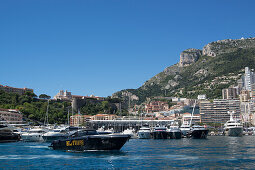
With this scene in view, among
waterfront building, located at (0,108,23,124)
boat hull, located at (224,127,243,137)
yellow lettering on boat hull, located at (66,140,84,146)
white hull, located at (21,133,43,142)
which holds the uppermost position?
waterfront building, located at (0,108,23,124)

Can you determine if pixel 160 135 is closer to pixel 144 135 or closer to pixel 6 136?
pixel 144 135

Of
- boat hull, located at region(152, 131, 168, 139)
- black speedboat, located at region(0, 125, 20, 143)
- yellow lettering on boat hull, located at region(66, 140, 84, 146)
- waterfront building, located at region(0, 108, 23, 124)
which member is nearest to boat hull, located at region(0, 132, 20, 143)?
black speedboat, located at region(0, 125, 20, 143)

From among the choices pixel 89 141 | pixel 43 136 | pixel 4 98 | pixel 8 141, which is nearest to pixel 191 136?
pixel 43 136

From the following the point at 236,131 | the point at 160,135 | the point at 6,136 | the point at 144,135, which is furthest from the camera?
the point at 236,131

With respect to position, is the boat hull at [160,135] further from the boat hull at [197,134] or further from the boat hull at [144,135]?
the boat hull at [197,134]

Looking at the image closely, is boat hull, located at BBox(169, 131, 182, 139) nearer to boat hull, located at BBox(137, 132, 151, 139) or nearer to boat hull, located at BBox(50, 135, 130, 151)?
boat hull, located at BBox(137, 132, 151, 139)

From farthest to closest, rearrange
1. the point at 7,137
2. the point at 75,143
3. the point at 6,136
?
the point at 7,137 → the point at 6,136 → the point at 75,143

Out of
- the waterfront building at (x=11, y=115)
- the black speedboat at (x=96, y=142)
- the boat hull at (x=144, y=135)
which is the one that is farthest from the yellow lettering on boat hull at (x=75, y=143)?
the waterfront building at (x=11, y=115)

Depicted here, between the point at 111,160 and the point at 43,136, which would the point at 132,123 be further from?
the point at 111,160

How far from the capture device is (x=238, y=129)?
443 ft

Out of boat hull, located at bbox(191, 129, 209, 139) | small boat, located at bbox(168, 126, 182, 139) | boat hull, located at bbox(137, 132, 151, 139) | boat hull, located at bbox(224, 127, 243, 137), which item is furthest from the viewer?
boat hull, located at bbox(224, 127, 243, 137)

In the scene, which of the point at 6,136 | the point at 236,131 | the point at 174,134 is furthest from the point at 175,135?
the point at 6,136

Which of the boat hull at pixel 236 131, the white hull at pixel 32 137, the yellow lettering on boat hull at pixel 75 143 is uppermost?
the yellow lettering on boat hull at pixel 75 143

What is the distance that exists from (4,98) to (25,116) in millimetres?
39219
